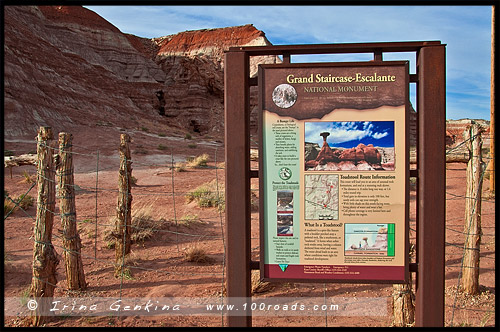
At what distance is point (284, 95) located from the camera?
8.96ft

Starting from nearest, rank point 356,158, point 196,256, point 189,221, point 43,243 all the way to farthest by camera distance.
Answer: point 356,158 → point 43,243 → point 196,256 → point 189,221

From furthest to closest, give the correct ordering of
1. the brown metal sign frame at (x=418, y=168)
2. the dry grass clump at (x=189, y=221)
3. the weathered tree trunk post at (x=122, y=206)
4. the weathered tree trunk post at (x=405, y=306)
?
the dry grass clump at (x=189, y=221) < the weathered tree trunk post at (x=122, y=206) < the weathered tree trunk post at (x=405, y=306) < the brown metal sign frame at (x=418, y=168)

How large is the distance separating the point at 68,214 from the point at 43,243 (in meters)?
0.47

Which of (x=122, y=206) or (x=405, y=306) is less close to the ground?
(x=122, y=206)

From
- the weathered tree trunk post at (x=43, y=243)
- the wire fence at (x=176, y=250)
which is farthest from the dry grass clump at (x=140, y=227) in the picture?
the weathered tree trunk post at (x=43, y=243)

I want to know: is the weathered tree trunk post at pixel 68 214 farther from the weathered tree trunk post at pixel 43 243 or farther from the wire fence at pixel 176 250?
the weathered tree trunk post at pixel 43 243

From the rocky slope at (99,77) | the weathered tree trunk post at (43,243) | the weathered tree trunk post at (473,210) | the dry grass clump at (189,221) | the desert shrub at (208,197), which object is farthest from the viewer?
the rocky slope at (99,77)

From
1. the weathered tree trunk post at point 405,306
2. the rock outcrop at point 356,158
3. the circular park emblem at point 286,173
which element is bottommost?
the weathered tree trunk post at point 405,306

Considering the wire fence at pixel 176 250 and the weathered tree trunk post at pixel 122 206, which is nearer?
the wire fence at pixel 176 250

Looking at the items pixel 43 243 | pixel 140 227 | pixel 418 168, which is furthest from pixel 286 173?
pixel 140 227

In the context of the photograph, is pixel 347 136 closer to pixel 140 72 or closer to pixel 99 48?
pixel 140 72

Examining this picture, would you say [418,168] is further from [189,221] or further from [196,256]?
[189,221]

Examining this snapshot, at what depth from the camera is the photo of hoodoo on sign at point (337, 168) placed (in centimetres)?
265

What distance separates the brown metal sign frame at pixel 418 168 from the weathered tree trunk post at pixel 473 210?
2173mm
